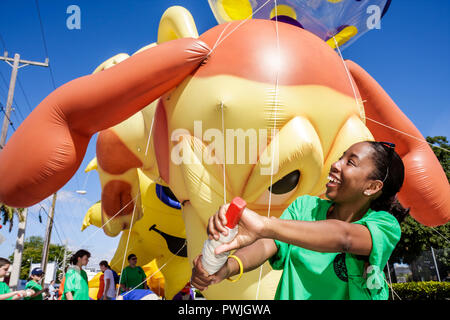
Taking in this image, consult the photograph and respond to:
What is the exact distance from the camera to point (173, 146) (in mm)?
3051

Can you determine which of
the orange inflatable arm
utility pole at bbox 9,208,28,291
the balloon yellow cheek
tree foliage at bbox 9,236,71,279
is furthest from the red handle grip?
tree foliage at bbox 9,236,71,279

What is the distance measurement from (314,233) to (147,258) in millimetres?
6066

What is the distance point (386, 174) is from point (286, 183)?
60.1 inches

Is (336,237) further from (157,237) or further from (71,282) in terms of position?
(157,237)

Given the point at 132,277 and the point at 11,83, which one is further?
the point at 11,83

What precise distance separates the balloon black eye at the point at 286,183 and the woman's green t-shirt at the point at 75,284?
2.73 meters

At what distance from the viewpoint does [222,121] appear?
108 inches

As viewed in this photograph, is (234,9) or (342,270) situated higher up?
(234,9)

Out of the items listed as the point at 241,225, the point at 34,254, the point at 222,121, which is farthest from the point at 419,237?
the point at 34,254

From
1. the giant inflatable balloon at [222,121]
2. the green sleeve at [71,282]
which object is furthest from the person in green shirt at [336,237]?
the green sleeve at [71,282]

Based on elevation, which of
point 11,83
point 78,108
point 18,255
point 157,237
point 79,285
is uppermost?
point 11,83

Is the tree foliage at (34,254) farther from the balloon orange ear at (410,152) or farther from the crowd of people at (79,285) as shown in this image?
the balloon orange ear at (410,152)
